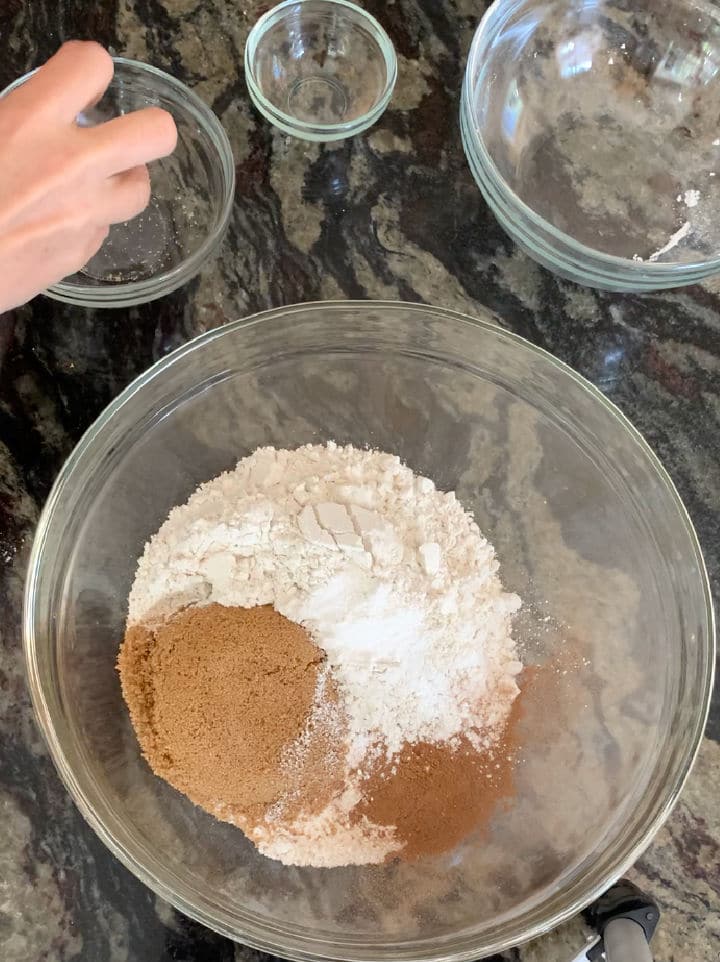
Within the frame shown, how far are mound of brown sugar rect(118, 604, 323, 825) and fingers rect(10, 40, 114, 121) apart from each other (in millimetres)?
578

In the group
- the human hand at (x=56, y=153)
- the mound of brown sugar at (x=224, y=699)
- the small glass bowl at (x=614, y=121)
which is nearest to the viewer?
the human hand at (x=56, y=153)

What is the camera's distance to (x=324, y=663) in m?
1.04

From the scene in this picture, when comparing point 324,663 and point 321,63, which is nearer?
point 324,663

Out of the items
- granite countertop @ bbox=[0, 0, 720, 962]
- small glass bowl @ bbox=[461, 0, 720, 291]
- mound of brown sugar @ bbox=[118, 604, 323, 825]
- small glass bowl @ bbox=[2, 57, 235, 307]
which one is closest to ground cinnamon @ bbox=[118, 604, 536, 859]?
mound of brown sugar @ bbox=[118, 604, 323, 825]

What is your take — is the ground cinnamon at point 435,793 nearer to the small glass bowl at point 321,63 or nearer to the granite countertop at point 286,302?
the granite countertop at point 286,302

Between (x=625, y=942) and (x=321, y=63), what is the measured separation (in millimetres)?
1225

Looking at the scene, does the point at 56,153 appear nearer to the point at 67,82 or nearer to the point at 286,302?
the point at 67,82

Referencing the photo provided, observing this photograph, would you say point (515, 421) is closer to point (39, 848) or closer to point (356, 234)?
point (356, 234)

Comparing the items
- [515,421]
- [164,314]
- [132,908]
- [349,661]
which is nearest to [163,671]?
[349,661]

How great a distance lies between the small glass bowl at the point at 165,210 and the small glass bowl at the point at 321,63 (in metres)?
0.09

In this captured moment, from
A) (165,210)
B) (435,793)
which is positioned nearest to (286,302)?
(165,210)

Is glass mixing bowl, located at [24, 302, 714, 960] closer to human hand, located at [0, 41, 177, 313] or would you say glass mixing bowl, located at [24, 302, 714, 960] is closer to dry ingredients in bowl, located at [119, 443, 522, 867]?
dry ingredients in bowl, located at [119, 443, 522, 867]

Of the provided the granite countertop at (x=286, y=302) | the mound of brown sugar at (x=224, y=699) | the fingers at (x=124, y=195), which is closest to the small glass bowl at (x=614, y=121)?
the granite countertop at (x=286, y=302)

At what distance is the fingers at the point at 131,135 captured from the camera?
32.4 inches
